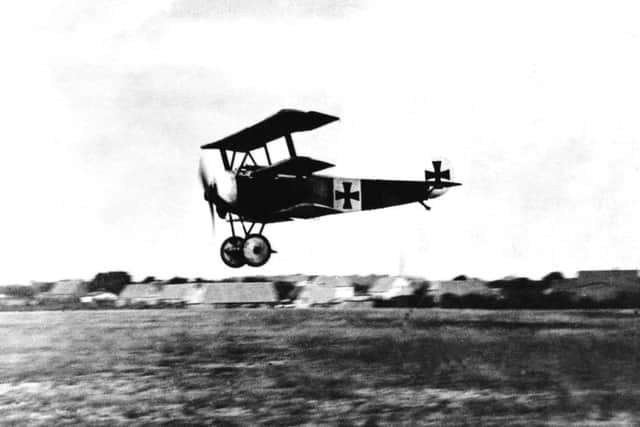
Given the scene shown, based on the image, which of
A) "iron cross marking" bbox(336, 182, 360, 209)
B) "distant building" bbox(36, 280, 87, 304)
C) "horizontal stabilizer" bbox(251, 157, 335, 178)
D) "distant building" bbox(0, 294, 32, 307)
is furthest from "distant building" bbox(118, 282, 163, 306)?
"horizontal stabilizer" bbox(251, 157, 335, 178)

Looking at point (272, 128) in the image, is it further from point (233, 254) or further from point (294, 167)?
point (233, 254)

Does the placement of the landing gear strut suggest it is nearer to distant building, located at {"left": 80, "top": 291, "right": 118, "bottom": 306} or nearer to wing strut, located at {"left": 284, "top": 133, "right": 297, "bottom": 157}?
wing strut, located at {"left": 284, "top": 133, "right": 297, "bottom": 157}

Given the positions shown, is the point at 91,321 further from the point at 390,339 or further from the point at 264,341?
the point at 390,339

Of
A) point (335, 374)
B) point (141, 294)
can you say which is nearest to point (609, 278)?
point (335, 374)

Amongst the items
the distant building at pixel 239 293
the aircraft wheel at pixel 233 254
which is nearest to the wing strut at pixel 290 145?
the aircraft wheel at pixel 233 254

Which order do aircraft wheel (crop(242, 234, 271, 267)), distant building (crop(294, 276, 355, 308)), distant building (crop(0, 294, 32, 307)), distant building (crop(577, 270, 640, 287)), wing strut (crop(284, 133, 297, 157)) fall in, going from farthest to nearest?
distant building (crop(0, 294, 32, 307))
distant building (crop(294, 276, 355, 308))
distant building (crop(577, 270, 640, 287))
wing strut (crop(284, 133, 297, 157))
aircraft wheel (crop(242, 234, 271, 267))

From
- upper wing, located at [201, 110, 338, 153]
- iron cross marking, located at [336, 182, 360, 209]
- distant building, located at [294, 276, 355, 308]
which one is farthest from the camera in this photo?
distant building, located at [294, 276, 355, 308]
